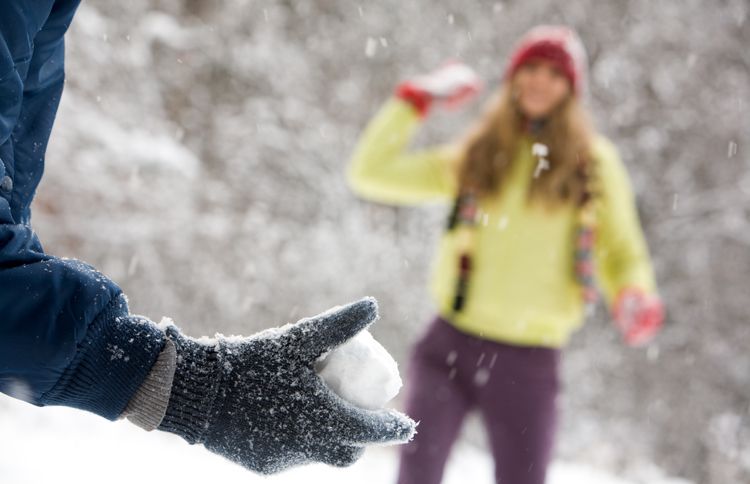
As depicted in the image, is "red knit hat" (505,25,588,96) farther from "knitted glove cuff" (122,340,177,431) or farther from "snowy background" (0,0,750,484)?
"snowy background" (0,0,750,484)

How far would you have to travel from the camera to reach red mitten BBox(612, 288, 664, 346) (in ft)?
7.92

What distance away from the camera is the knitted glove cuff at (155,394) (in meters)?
0.95

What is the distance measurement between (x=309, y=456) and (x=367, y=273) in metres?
6.52

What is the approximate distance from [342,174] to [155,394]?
21.9 feet

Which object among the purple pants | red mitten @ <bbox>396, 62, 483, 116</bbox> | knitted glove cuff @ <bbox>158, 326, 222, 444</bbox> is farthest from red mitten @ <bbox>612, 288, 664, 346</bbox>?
knitted glove cuff @ <bbox>158, 326, 222, 444</bbox>

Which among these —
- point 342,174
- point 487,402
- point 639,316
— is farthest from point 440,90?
point 342,174

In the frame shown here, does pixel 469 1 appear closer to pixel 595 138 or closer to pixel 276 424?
pixel 595 138

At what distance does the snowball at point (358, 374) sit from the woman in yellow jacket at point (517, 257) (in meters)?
1.18

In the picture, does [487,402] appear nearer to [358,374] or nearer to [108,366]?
[358,374]

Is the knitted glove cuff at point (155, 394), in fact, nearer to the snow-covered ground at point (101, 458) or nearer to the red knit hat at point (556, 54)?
the snow-covered ground at point (101, 458)

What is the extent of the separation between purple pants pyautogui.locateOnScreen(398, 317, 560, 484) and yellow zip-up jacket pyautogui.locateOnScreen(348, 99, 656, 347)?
69 millimetres

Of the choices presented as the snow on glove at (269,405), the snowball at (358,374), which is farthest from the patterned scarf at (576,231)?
the snow on glove at (269,405)

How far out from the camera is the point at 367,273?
7.51m

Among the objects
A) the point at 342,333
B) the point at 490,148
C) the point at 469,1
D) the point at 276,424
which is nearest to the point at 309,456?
the point at 276,424
